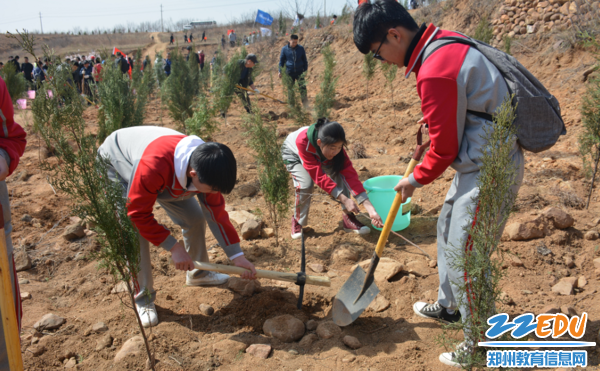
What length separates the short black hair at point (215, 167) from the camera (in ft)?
6.70

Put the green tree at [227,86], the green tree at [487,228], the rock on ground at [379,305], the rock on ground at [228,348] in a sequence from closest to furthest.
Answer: the green tree at [487,228]
the rock on ground at [228,348]
the rock on ground at [379,305]
the green tree at [227,86]

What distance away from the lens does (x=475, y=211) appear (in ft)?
6.23

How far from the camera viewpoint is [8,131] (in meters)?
1.92

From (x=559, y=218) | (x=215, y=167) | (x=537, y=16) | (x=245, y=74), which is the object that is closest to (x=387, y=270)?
(x=559, y=218)

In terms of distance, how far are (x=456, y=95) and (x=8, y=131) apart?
221 centimetres

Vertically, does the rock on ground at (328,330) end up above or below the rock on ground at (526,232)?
below

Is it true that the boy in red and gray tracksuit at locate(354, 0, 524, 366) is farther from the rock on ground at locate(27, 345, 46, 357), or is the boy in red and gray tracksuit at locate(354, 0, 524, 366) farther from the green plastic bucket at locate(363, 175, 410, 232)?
the rock on ground at locate(27, 345, 46, 357)

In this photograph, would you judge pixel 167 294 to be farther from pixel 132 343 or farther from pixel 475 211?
pixel 475 211

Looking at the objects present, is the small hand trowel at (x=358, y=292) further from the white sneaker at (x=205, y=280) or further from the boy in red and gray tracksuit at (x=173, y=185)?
the white sneaker at (x=205, y=280)

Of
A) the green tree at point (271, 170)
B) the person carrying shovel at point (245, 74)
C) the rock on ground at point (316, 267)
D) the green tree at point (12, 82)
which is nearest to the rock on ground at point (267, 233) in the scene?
the green tree at point (271, 170)

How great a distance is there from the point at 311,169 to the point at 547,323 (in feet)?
7.00

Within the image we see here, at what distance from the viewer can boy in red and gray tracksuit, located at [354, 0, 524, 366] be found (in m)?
1.81

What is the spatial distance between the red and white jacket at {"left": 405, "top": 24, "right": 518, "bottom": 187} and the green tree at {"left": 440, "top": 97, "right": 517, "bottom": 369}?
0.08m

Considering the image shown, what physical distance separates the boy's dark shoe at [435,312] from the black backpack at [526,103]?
3.95 feet
